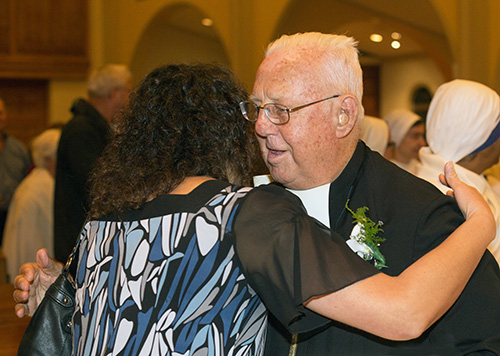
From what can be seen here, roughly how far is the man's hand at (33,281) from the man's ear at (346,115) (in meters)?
0.96

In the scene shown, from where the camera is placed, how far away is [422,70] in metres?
15.6

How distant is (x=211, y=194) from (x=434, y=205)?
649mm

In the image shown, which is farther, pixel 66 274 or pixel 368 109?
pixel 368 109

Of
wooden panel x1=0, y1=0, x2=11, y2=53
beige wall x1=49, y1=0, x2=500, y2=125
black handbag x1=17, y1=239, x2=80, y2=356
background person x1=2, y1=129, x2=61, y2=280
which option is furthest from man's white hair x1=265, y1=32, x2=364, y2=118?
wooden panel x1=0, y1=0, x2=11, y2=53

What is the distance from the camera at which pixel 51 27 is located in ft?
42.7

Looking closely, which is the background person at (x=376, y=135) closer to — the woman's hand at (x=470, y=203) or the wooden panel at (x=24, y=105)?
the woman's hand at (x=470, y=203)

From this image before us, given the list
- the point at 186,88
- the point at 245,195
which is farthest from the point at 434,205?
the point at 186,88

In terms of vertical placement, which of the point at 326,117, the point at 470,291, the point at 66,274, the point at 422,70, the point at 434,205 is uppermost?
the point at 326,117

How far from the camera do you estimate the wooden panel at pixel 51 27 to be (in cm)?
1287

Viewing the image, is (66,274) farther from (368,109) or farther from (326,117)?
(368,109)

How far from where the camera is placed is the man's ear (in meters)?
1.98

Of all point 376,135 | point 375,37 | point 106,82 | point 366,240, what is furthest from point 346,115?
point 375,37

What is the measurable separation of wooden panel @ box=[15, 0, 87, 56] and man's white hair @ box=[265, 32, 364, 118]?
38.3 ft

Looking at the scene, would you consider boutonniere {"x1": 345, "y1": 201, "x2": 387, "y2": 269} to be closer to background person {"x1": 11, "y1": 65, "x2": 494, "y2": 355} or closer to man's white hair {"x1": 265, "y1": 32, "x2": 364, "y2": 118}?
background person {"x1": 11, "y1": 65, "x2": 494, "y2": 355}
